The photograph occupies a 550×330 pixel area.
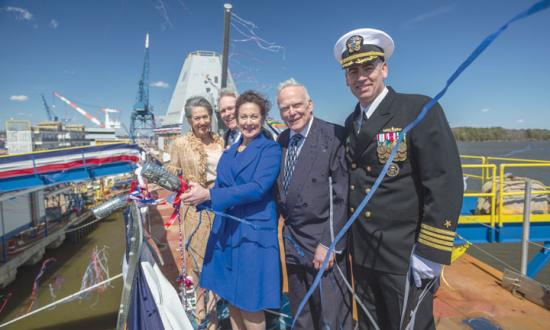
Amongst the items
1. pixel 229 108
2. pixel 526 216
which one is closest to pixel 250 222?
pixel 229 108

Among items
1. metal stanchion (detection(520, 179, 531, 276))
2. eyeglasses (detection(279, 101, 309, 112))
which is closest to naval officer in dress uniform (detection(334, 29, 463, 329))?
eyeglasses (detection(279, 101, 309, 112))

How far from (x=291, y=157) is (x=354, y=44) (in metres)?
0.83

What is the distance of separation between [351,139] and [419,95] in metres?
0.47

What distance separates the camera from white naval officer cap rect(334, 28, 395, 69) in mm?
1738

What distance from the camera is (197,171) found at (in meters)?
2.71

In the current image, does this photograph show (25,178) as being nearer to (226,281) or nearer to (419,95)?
(226,281)

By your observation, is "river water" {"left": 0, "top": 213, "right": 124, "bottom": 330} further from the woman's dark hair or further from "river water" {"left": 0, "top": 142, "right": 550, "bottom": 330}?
the woman's dark hair

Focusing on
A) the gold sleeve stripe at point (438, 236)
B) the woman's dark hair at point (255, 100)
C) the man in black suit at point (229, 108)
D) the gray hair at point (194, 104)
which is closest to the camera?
the gold sleeve stripe at point (438, 236)

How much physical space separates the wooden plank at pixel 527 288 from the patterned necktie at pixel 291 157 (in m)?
3.66

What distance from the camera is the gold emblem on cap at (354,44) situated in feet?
5.81

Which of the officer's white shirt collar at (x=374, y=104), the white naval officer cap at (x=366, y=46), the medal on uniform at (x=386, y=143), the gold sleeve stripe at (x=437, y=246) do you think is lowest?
the gold sleeve stripe at (x=437, y=246)

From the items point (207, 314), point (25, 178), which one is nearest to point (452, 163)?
point (207, 314)

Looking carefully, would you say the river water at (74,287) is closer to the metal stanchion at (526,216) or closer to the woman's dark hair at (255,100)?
the metal stanchion at (526,216)

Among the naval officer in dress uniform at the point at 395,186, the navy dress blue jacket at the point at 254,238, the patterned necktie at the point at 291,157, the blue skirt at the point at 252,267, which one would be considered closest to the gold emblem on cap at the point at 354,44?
the naval officer in dress uniform at the point at 395,186
